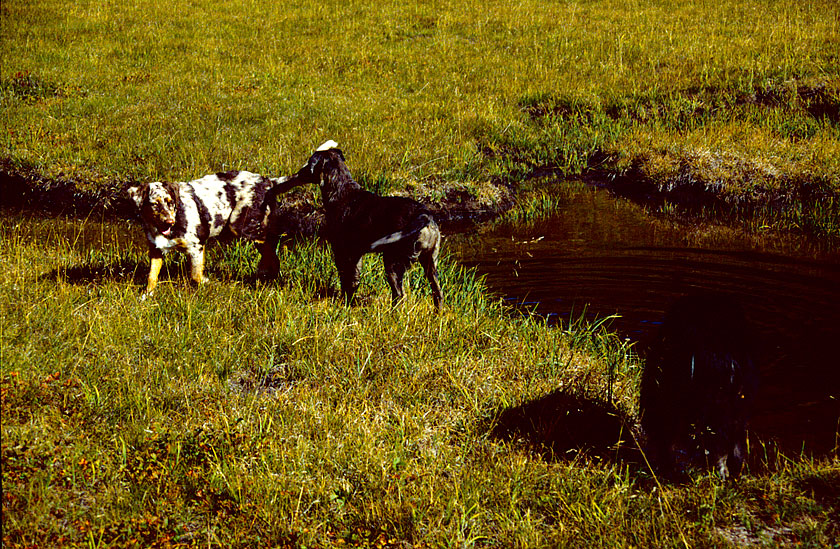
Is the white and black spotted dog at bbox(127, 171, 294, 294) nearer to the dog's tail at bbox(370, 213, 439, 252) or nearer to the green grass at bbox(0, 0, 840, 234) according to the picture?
the dog's tail at bbox(370, 213, 439, 252)

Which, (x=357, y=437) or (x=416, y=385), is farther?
(x=416, y=385)

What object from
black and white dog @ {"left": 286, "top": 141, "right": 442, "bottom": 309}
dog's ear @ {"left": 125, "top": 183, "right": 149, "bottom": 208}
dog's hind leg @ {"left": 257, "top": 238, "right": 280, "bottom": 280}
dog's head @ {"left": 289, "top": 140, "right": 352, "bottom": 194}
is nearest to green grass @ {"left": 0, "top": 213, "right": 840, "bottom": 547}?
black and white dog @ {"left": 286, "top": 141, "right": 442, "bottom": 309}

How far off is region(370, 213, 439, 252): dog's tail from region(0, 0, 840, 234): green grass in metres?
4.45

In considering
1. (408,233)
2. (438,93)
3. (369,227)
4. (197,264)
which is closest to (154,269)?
(197,264)

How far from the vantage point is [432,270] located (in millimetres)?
6359

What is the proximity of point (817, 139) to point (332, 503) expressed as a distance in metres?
10.1

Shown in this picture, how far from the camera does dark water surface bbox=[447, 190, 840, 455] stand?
5.68 m

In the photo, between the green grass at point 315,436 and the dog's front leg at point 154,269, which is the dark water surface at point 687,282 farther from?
the dog's front leg at point 154,269

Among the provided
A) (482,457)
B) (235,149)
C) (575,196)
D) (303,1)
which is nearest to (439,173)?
(575,196)

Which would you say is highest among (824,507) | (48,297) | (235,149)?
(235,149)

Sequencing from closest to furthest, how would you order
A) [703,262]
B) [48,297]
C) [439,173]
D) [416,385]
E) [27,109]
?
[416,385] < [48,297] < [703,262] < [439,173] < [27,109]

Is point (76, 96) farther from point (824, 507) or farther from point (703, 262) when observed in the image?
point (824, 507)

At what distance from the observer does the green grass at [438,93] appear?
1096 centimetres

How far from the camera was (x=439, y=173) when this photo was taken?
10883 millimetres
